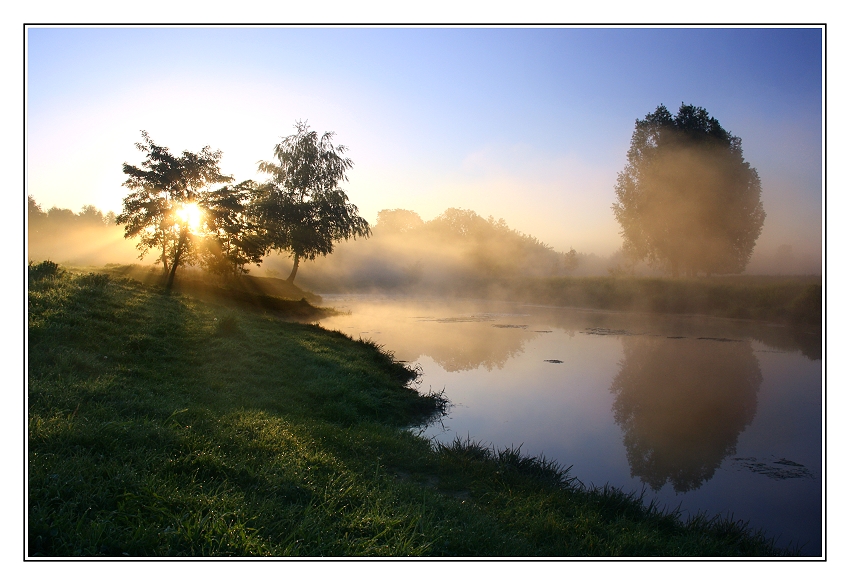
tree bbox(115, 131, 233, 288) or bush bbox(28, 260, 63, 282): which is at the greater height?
tree bbox(115, 131, 233, 288)

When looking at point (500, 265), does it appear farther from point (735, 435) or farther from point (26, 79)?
point (26, 79)

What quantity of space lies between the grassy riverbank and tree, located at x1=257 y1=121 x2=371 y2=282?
2010cm

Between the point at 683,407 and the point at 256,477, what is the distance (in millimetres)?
8093

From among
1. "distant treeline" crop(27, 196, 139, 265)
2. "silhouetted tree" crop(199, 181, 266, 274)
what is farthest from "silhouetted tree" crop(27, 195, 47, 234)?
"silhouetted tree" crop(199, 181, 266, 274)

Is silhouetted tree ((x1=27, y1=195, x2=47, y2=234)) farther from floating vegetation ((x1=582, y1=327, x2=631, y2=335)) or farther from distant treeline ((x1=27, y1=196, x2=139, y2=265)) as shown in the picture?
floating vegetation ((x1=582, y1=327, x2=631, y2=335))

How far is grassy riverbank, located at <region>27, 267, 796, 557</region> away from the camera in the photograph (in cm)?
318

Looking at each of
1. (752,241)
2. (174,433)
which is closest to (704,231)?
(752,241)

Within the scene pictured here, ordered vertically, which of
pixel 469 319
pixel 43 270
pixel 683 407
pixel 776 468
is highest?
pixel 43 270

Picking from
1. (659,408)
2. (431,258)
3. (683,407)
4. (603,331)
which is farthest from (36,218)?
(431,258)

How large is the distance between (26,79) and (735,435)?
33.3ft

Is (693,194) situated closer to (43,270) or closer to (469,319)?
(469,319)

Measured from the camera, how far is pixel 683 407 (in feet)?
29.6

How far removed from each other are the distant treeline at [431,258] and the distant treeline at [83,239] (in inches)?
679

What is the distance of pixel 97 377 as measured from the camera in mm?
5699
